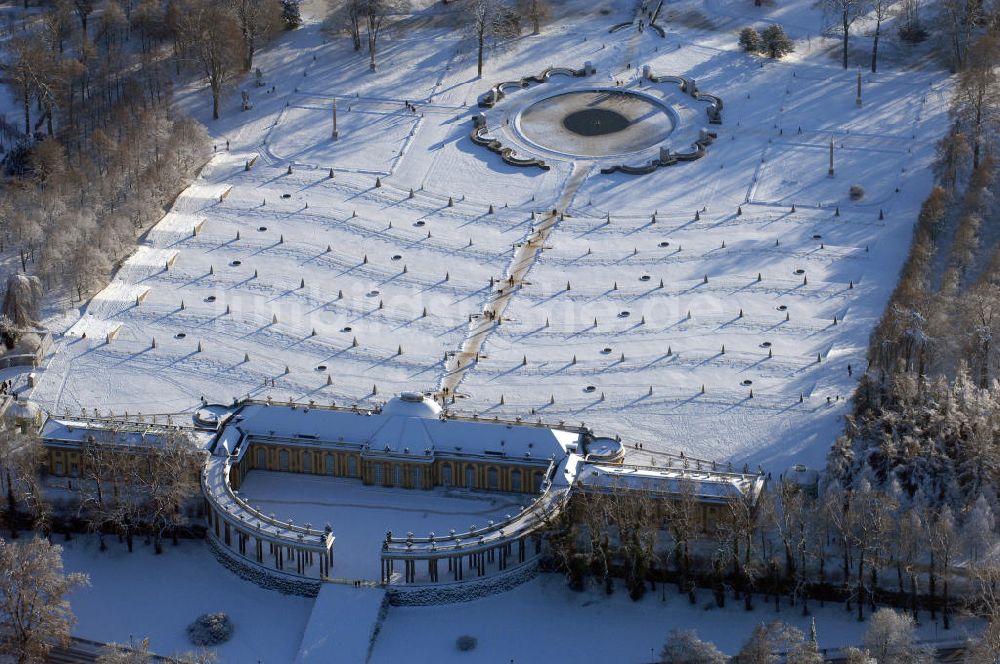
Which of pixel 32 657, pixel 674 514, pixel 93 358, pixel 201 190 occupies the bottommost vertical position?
pixel 32 657

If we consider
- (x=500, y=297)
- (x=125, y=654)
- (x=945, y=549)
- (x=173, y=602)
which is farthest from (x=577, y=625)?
(x=500, y=297)

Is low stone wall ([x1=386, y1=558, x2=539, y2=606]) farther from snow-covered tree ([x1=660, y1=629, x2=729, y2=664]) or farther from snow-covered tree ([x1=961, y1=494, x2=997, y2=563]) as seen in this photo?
snow-covered tree ([x1=961, y1=494, x2=997, y2=563])

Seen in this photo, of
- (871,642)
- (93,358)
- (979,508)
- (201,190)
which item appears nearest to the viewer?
(871,642)

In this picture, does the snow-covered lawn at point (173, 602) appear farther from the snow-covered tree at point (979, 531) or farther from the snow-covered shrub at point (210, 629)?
the snow-covered tree at point (979, 531)

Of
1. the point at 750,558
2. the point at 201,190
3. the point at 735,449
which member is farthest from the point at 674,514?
the point at 201,190

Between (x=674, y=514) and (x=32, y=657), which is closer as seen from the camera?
(x=32, y=657)

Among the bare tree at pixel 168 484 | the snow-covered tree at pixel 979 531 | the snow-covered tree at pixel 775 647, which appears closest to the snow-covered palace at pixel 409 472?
the bare tree at pixel 168 484

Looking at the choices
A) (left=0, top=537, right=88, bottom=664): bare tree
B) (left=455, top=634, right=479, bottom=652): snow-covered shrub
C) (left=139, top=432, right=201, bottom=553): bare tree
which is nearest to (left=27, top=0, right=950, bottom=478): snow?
(left=139, top=432, right=201, bottom=553): bare tree

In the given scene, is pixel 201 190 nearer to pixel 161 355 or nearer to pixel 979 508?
pixel 161 355
